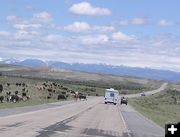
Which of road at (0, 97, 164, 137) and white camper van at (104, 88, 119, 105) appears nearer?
road at (0, 97, 164, 137)

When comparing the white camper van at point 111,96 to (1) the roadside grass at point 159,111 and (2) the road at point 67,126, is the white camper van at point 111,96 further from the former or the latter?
(2) the road at point 67,126

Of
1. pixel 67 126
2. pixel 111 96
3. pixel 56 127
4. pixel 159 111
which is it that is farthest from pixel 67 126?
pixel 111 96

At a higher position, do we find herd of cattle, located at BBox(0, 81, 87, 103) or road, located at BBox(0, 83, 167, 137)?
herd of cattle, located at BBox(0, 81, 87, 103)

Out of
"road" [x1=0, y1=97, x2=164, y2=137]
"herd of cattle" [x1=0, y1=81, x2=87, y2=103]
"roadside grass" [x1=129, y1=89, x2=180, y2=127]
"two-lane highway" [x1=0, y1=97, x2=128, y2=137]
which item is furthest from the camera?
"herd of cattle" [x1=0, y1=81, x2=87, y2=103]

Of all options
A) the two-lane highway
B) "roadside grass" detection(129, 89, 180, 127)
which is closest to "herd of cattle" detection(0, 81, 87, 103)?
"roadside grass" detection(129, 89, 180, 127)

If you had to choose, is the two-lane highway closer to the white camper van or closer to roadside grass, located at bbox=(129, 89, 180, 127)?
roadside grass, located at bbox=(129, 89, 180, 127)

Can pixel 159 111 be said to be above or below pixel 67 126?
above

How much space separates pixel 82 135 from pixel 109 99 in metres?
62.0

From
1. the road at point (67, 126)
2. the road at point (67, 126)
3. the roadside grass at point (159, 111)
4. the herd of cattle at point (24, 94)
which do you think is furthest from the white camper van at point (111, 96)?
the road at point (67, 126)

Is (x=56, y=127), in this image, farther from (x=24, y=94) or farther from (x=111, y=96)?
(x=111, y=96)

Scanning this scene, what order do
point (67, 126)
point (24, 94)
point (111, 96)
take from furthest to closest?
point (111, 96) → point (24, 94) → point (67, 126)

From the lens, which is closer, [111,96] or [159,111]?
[159,111]

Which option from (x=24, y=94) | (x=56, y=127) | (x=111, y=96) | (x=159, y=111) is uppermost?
(x=111, y=96)

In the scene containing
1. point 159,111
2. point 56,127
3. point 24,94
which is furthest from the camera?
point 24,94
